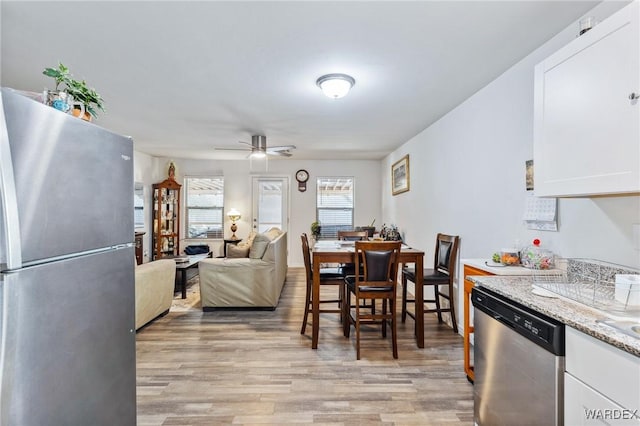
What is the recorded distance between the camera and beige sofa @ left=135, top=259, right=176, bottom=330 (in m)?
3.17

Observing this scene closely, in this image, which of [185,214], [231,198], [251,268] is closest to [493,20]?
[251,268]

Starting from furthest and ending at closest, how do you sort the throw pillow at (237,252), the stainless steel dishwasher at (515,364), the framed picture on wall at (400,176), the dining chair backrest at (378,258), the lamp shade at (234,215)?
the lamp shade at (234,215), the framed picture on wall at (400,176), the throw pillow at (237,252), the dining chair backrest at (378,258), the stainless steel dishwasher at (515,364)

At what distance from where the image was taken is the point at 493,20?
5.98ft

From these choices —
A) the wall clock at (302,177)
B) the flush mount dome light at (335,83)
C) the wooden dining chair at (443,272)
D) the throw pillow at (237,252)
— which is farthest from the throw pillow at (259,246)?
the wall clock at (302,177)

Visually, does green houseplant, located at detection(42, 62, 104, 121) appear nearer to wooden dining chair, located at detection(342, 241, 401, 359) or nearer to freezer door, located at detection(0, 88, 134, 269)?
freezer door, located at detection(0, 88, 134, 269)

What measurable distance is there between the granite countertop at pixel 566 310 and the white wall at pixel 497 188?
47 cm

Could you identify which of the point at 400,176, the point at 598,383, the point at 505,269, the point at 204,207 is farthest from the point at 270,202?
the point at 598,383

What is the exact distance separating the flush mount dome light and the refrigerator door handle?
208cm

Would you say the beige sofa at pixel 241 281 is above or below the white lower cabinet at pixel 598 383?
below

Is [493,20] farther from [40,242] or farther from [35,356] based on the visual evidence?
[35,356]

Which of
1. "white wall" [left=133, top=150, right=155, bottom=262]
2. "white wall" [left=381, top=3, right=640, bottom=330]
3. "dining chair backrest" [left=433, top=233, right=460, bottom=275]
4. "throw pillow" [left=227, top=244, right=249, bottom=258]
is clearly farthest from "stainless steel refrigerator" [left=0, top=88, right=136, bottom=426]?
"white wall" [left=133, top=150, right=155, bottom=262]

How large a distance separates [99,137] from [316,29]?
1.35 m

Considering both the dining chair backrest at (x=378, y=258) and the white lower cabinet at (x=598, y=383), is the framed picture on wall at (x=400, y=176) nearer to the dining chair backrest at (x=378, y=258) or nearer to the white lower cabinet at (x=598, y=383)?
the dining chair backrest at (x=378, y=258)

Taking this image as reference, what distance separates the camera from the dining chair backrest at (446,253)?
10.6 feet
